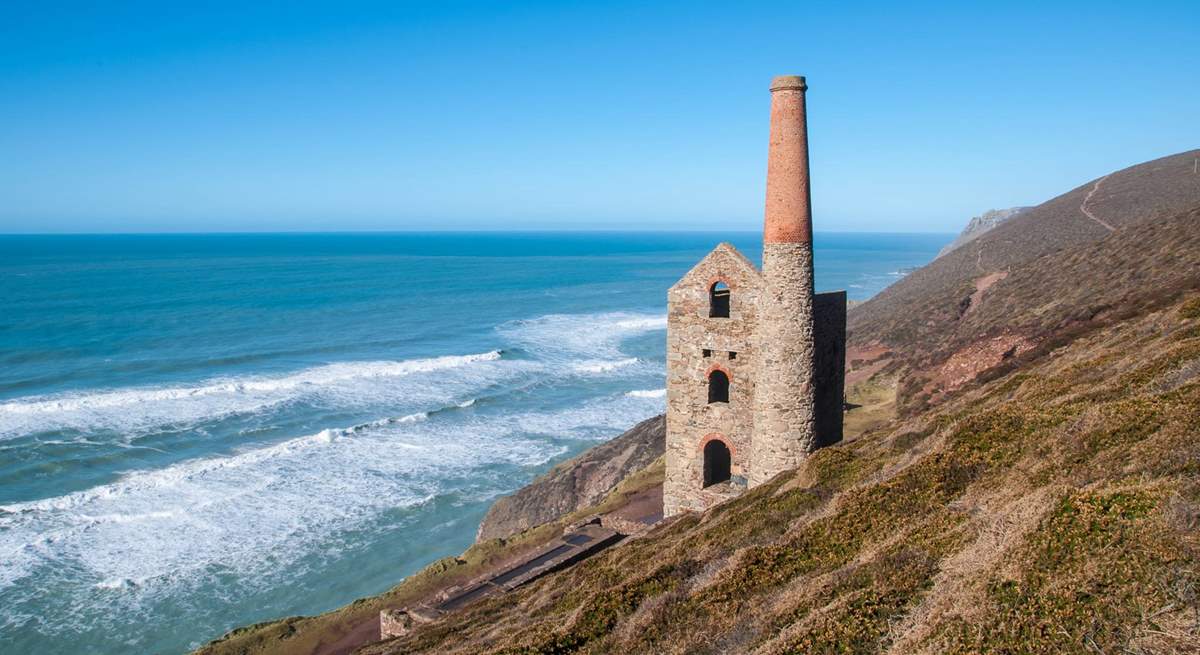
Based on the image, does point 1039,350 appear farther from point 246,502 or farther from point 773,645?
point 246,502

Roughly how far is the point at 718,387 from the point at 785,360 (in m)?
2.83

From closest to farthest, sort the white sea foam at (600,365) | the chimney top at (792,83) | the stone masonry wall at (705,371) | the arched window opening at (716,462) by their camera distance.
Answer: the chimney top at (792,83)
the stone masonry wall at (705,371)
the arched window opening at (716,462)
the white sea foam at (600,365)

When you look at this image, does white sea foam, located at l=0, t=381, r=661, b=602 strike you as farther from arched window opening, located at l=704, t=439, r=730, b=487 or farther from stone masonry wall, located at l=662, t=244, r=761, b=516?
arched window opening, located at l=704, t=439, r=730, b=487

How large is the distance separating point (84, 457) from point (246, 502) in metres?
10.4

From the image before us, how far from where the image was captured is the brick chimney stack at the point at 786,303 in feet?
51.4

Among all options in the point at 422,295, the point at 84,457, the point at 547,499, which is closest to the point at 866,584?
the point at 547,499

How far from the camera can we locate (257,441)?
1453 inches

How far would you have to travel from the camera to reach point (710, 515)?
15062 millimetres

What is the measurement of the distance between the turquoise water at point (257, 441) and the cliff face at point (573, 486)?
6.31 ft

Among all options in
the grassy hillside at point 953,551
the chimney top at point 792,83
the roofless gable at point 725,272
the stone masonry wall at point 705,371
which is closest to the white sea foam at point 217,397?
the stone masonry wall at point 705,371

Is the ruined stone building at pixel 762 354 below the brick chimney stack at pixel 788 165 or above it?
below

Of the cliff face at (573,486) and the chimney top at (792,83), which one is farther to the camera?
the cliff face at (573,486)

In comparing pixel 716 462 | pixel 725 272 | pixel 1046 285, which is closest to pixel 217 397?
pixel 716 462

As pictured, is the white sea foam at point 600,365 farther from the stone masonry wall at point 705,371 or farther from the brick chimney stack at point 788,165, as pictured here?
the brick chimney stack at point 788,165
